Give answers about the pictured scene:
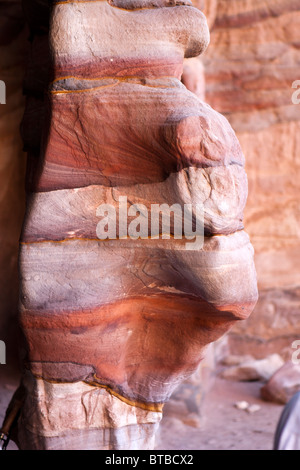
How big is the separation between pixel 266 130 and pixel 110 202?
53.9 inches

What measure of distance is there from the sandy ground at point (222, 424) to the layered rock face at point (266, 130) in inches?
9.8

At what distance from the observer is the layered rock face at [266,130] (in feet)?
7.49

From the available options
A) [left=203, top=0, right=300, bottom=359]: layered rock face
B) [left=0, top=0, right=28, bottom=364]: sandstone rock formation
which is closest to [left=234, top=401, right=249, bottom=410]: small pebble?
[left=203, top=0, right=300, bottom=359]: layered rock face

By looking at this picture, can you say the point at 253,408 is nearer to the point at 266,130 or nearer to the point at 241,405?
the point at 241,405

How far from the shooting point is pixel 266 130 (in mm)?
2355

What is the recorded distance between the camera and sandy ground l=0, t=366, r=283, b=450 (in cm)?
198

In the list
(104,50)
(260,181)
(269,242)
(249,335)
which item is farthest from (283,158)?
(104,50)

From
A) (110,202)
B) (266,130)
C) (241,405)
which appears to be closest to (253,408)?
(241,405)

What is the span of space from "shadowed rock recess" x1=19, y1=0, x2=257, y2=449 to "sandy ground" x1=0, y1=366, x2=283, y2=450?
0.82m

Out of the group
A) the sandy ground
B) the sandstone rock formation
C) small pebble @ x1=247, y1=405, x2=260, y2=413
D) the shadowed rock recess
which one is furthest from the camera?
small pebble @ x1=247, y1=405, x2=260, y2=413

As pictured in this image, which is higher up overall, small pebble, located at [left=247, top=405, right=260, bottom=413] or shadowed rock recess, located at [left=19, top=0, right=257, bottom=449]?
shadowed rock recess, located at [left=19, top=0, right=257, bottom=449]

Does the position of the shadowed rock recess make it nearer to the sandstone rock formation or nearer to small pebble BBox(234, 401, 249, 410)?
the sandstone rock formation

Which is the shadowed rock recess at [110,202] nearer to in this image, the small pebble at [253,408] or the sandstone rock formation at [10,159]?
the sandstone rock formation at [10,159]

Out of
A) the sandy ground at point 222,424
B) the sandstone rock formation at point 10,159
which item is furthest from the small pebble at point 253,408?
the sandstone rock formation at point 10,159
